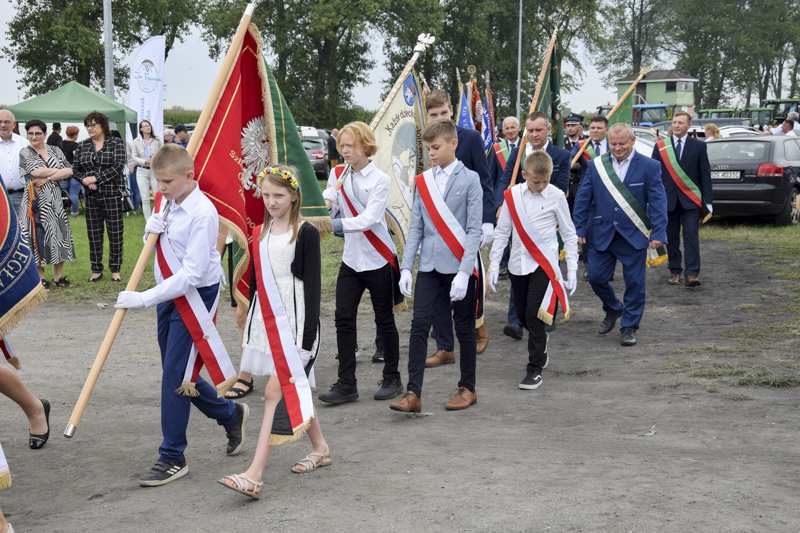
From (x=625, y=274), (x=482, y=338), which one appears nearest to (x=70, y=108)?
(x=482, y=338)

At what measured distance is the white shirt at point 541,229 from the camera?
616 cm

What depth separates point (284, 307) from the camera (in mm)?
4137

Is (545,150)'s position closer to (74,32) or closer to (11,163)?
(11,163)

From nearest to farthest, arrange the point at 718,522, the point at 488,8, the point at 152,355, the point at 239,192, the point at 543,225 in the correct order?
the point at 718,522 < the point at 239,192 < the point at 543,225 < the point at 152,355 < the point at 488,8

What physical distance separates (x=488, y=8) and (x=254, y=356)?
1875 inches

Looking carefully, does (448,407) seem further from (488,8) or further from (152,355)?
(488,8)

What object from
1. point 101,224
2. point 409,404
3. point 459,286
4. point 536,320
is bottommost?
point 409,404

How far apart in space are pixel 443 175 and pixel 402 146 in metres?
1.79

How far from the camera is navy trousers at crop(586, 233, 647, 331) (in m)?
7.36

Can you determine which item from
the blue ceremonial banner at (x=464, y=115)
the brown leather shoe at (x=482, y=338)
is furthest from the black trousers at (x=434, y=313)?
the blue ceremonial banner at (x=464, y=115)

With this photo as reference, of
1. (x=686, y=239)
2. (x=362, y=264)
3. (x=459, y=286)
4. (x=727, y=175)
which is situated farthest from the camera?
(x=727, y=175)

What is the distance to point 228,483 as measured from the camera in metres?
3.75

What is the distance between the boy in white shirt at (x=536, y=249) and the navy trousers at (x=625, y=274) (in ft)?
4.39

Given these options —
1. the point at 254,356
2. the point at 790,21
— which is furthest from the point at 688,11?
the point at 254,356
